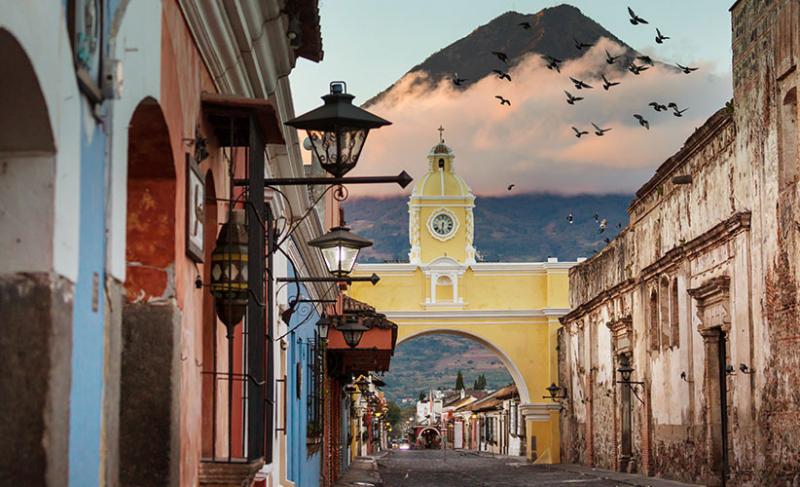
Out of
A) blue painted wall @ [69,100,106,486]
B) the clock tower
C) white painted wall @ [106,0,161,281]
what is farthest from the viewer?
the clock tower

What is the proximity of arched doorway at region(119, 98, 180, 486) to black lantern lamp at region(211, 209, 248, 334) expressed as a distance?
3.55 ft

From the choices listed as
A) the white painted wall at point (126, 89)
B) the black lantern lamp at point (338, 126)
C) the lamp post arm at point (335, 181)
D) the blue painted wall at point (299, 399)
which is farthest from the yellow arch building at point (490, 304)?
the white painted wall at point (126, 89)

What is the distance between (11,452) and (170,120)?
8.41 ft

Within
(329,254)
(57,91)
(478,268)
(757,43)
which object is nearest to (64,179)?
(57,91)

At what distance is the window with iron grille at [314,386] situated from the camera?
20.0 meters

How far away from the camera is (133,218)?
6.10 metres

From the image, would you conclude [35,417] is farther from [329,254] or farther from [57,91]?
[329,254]

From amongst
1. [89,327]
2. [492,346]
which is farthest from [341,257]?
[492,346]

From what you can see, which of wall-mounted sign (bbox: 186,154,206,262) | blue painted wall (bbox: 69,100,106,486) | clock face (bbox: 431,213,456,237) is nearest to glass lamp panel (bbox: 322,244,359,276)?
wall-mounted sign (bbox: 186,154,206,262)

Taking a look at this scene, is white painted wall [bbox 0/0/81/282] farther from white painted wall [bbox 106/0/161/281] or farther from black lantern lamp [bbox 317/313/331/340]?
black lantern lamp [bbox 317/313/331/340]

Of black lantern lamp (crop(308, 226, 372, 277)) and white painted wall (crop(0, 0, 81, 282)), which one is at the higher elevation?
black lantern lamp (crop(308, 226, 372, 277))

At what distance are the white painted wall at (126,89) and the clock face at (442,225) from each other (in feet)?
154

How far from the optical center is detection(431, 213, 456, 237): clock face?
52.7m

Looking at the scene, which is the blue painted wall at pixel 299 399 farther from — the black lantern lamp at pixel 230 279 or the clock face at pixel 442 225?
the clock face at pixel 442 225
